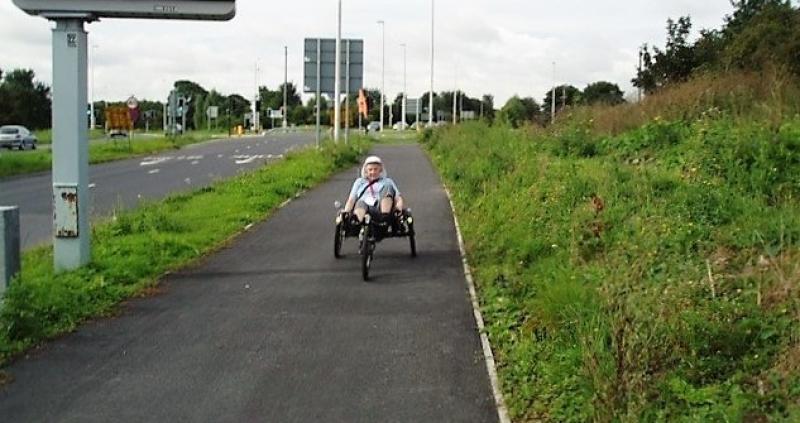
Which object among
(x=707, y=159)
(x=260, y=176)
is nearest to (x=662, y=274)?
(x=707, y=159)

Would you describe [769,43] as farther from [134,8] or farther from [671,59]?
[134,8]

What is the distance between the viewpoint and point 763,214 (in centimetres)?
903

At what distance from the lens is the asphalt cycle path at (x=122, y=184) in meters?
19.3

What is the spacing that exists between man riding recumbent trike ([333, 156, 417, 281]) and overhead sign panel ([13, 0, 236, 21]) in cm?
268

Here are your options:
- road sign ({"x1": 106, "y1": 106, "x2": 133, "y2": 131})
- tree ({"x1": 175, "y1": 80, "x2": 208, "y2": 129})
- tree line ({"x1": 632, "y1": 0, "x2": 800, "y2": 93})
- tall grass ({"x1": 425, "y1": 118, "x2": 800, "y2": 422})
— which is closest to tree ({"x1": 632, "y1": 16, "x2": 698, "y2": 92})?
tree line ({"x1": 632, "y1": 0, "x2": 800, "y2": 93})

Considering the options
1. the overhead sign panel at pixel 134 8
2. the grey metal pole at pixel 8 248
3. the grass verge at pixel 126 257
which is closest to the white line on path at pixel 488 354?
the grass verge at pixel 126 257

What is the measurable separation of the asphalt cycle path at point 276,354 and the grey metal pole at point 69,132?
1.24 m

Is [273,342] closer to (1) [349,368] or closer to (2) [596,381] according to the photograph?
(1) [349,368]

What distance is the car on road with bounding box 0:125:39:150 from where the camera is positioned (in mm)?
53594

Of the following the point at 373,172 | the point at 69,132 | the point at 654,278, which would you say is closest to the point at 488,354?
the point at 654,278

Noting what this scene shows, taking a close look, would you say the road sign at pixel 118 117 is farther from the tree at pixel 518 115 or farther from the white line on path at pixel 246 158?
the tree at pixel 518 115

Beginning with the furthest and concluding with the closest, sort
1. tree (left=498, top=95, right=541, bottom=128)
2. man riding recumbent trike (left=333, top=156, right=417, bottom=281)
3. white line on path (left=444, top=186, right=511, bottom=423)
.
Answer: tree (left=498, top=95, right=541, bottom=128)
man riding recumbent trike (left=333, top=156, right=417, bottom=281)
white line on path (left=444, top=186, right=511, bottom=423)

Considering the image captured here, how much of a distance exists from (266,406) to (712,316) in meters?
2.95

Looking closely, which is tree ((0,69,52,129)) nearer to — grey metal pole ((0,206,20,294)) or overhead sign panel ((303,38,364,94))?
overhead sign panel ((303,38,364,94))
